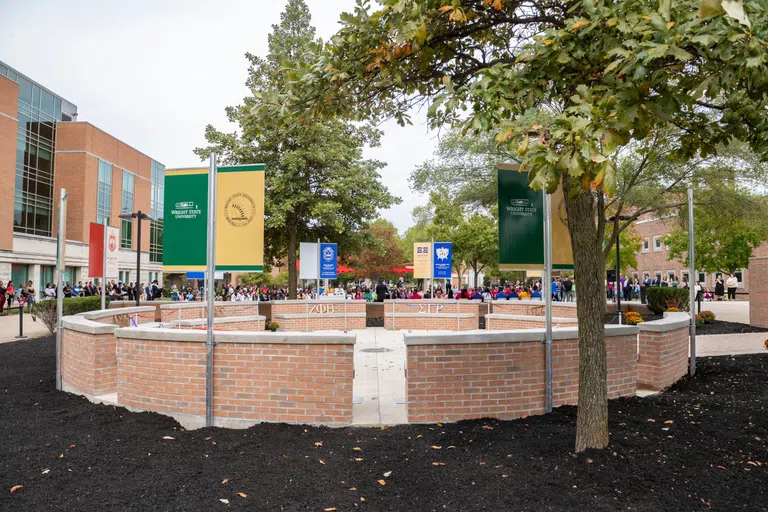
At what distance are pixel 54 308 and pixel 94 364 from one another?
10.1 m

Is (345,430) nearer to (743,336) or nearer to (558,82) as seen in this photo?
(558,82)

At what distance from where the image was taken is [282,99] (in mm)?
4910

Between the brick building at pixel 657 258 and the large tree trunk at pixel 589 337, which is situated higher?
the brick building at pixel 657 258

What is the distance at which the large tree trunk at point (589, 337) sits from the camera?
4367 millimetres

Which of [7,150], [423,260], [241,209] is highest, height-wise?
[7,150]

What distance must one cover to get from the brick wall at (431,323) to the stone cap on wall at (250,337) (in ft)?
39.1

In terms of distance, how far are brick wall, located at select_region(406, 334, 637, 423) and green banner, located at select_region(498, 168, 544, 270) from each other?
1.23m

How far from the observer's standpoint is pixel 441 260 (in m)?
20.3

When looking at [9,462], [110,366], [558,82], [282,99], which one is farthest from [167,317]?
[558,82]

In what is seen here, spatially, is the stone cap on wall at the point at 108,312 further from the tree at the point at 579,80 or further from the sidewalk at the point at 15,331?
the tree at the point at 579,80

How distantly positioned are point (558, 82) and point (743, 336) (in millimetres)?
13999

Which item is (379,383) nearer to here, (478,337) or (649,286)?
(478,337)

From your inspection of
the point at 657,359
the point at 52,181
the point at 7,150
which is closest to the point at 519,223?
the point at 657,359

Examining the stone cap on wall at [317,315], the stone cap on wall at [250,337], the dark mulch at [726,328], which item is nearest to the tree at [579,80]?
the stone cap on wall at [250,337]
